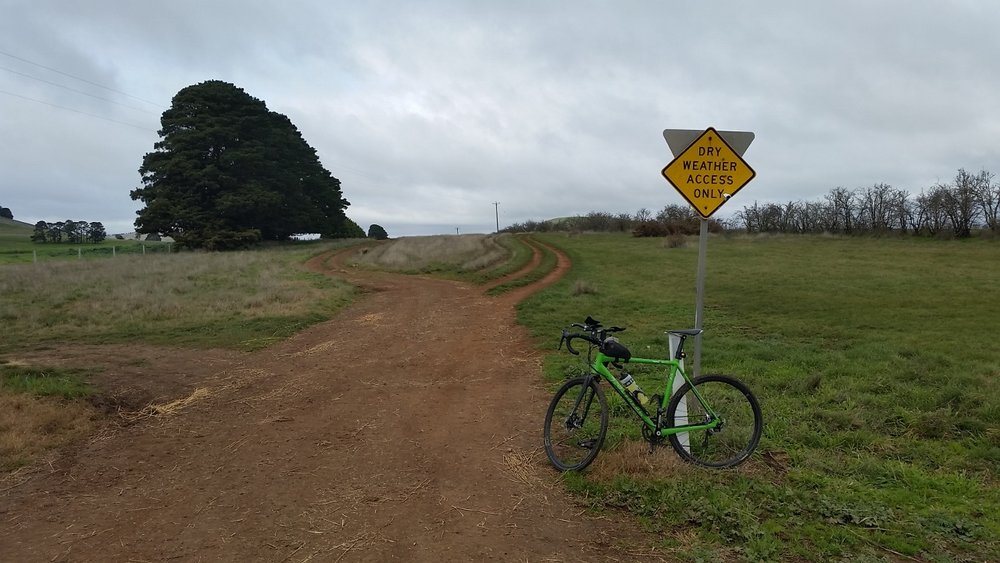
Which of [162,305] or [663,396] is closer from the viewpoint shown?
[663,396]

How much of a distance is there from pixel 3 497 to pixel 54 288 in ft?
54.0

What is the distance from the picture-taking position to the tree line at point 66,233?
57188mm

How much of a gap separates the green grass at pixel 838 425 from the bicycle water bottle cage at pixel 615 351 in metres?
0.93

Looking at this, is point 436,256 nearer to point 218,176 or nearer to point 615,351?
point 218,176

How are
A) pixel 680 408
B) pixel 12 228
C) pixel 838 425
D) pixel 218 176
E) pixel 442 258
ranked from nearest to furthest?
pixel 680 408 < pixel 838 425 < pixel 442 258 < pixel 218 176 < pixel 12 228

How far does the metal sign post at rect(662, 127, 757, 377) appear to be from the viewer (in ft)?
16.4

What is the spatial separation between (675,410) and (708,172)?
91.9 inches

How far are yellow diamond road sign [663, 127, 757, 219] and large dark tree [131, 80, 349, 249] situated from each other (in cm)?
3845

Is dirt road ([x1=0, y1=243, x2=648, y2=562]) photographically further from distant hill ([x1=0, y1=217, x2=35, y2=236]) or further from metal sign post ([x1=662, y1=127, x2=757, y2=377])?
distant hill ([x1=0, y1=217, x2=35, y2=236])

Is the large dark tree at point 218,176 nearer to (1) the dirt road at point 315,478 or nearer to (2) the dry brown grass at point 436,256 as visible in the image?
(2) the dry brown grass at point 436,256

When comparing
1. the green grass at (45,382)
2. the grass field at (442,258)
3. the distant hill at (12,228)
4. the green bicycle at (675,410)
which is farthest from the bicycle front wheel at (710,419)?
the distant hill at (12,228)

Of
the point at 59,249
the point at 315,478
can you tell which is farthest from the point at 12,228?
the point at 315,478

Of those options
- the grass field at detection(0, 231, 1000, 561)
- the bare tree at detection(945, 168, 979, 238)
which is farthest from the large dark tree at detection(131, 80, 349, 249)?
the bare tree at detection(945, 168, 979, 238)

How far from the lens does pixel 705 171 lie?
502 centimetres
